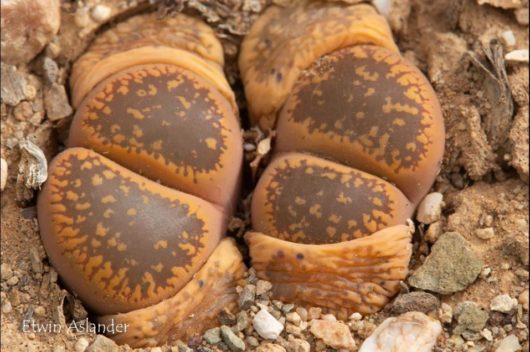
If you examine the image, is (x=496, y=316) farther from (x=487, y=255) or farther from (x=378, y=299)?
(x=378, y=299)

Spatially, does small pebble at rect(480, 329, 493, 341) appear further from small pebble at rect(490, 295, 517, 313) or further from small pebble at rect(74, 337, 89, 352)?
small pebble at rect(74, 337, 89, 352)

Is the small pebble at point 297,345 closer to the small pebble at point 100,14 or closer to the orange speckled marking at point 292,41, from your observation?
the orange speckled marking at point 292,41

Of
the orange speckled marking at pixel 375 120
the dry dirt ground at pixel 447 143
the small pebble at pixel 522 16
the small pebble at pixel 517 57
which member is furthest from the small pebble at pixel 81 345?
the small pebble at pixel 522 16

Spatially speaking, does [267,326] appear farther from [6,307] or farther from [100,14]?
[100,14]

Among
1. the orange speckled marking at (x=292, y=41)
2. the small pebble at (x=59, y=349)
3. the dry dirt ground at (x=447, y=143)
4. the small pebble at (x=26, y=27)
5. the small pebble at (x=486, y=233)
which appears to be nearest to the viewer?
the small pebble at (x=59, y=349)

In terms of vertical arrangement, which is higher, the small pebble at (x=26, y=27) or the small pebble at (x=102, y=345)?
the small pebble at (x=26, y=27)

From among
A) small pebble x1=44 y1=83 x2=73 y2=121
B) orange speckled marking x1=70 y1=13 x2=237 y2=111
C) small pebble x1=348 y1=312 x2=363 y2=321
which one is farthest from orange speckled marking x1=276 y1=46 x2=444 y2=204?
small pebble x1=44 y1=83 x2=73 y2=121
